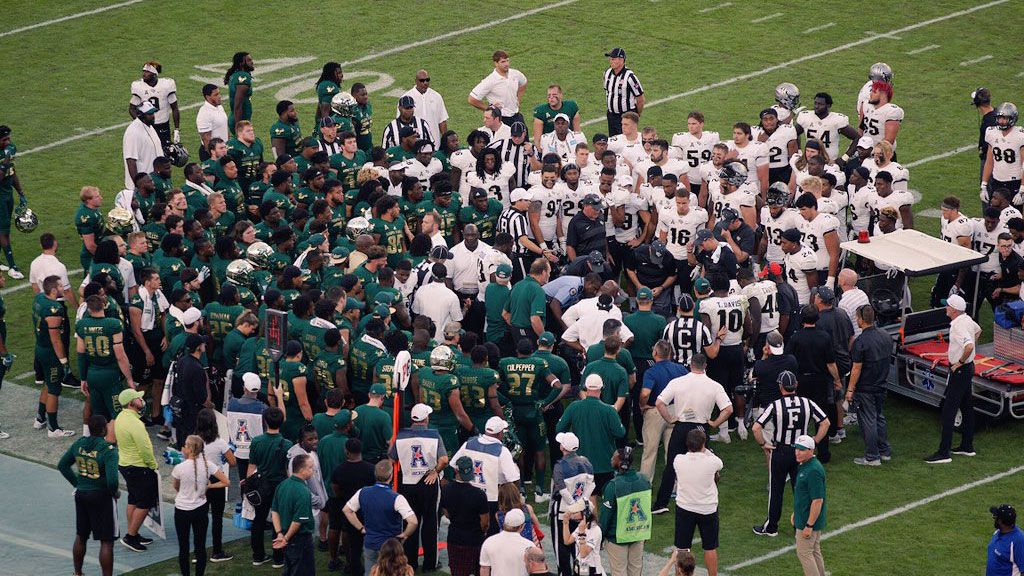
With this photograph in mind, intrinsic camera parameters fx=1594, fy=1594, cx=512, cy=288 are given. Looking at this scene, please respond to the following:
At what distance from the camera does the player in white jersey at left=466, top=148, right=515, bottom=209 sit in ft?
59.5

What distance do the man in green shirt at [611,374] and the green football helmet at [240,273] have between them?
3694mm

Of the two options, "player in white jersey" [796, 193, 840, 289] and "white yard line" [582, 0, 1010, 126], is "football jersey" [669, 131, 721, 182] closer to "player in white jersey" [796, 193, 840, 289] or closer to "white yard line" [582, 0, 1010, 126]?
"player in white jersey" [796, 193, 840, 289]

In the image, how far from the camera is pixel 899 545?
13469mm

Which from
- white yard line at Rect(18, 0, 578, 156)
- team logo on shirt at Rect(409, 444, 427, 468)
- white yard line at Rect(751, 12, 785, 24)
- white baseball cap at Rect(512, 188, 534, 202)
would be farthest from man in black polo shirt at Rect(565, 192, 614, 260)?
white yard line at Rect(751, 12, 785, 24)

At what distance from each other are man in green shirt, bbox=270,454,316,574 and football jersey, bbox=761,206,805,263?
21.7ft

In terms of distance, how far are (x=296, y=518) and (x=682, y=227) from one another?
20.6 feet

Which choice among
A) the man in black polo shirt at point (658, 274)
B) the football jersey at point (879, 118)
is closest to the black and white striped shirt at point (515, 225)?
the man in black polo shirt at point (658, 274)

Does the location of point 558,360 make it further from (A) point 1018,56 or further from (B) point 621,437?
(A) point 1018,56

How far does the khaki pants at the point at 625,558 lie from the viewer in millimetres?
12531

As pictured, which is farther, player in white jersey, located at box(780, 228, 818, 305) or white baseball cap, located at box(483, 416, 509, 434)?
player in white jersey, located at box(780, 228, 818, 305)

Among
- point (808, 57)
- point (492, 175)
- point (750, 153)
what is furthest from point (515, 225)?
point (808, 57)

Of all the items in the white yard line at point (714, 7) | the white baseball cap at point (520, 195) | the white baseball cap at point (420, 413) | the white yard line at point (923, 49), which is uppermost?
the white baseball cap at point (520, 195)

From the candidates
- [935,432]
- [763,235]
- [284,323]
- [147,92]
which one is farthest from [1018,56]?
[284,323]

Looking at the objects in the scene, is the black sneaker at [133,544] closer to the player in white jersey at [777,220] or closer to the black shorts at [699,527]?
the black shorts at [699,527]
